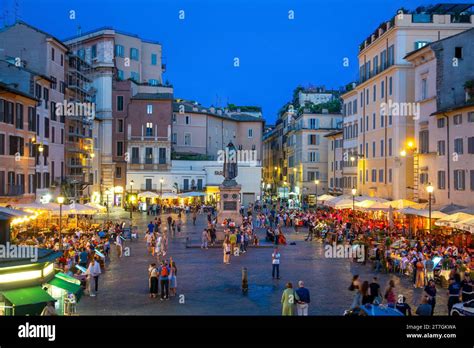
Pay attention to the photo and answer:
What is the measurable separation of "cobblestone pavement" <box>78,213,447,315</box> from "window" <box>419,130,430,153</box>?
475 inches

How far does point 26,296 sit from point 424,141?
35.8 meters

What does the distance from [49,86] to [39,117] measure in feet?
13.2

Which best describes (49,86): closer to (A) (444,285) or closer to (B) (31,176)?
(B) (31,176)

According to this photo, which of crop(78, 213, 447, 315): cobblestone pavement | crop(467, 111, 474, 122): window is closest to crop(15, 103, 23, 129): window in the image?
crop(78, 213, 447, 315): cobblestone pavement

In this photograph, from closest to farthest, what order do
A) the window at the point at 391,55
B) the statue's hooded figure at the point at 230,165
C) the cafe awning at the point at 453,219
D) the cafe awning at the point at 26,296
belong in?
the cafe awning at the point at 26,296, the cafe awning at the point at 453,219, the statue's hooded figure at the point at 230,165, the window at the point at 391,55

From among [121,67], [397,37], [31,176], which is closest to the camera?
Answer: [31,176]

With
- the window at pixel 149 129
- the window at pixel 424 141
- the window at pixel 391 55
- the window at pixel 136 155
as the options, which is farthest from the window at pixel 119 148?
the window at pixel 424 141

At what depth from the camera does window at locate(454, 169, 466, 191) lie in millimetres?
35438

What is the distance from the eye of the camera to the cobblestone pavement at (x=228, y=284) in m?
18.8

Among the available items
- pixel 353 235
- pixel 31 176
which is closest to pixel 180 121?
pixel 31 176

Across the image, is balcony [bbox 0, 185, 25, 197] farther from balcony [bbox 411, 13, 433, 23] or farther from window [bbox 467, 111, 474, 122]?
balcony [bbox 411, 13, 433, 23]

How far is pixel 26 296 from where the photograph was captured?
477 inches

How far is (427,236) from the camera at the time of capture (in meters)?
33.2

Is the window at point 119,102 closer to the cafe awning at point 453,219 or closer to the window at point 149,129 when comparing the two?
the window at point 149,129
